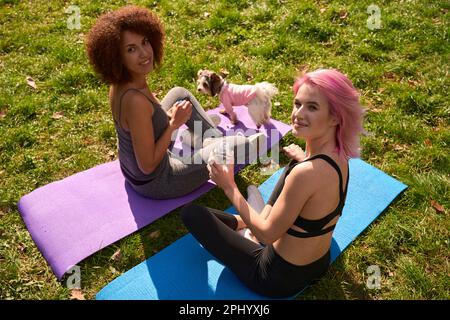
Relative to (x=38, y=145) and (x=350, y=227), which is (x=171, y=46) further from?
(x=350, y=227)

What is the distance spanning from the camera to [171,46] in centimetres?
692

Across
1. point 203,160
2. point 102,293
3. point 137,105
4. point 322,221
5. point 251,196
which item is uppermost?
point 137,105

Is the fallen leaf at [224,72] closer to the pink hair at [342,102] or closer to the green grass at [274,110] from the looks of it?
the green grass at [274,110]

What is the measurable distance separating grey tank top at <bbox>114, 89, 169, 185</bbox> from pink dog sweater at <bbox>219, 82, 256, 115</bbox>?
140 cm

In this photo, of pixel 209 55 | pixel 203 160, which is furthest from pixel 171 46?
pixel 203 160

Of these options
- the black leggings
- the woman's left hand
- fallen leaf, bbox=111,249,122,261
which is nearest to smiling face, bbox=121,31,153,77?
the woman's left hand

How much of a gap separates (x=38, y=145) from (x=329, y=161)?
4.02m

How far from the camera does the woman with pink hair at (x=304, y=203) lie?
2.60 m

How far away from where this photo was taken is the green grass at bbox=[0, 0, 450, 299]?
3.79 meters

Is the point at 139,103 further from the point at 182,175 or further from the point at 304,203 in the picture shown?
the point at 304,203

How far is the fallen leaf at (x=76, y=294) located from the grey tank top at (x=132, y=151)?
1.16 metres

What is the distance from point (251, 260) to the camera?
324 cm

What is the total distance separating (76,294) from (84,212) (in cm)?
90
